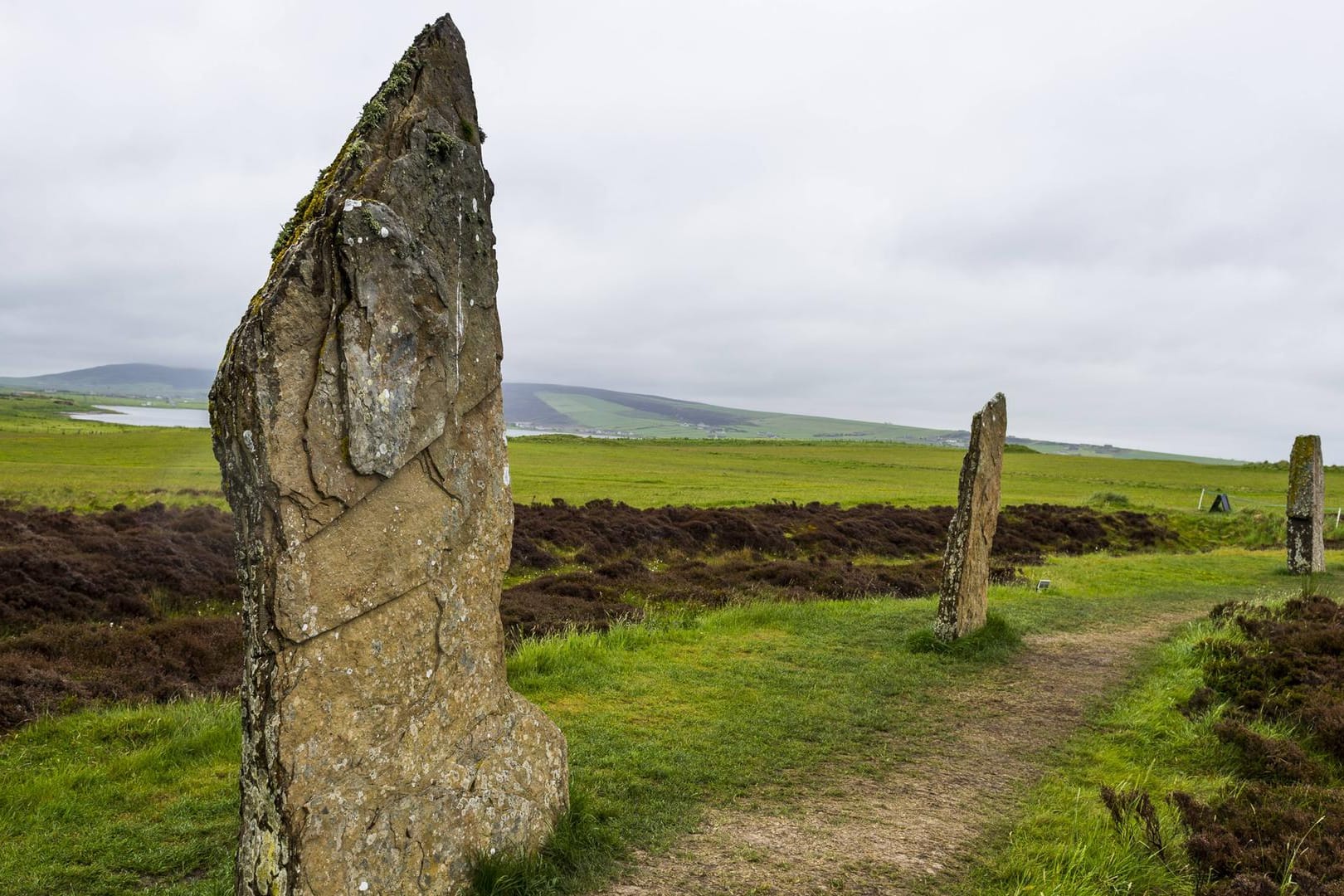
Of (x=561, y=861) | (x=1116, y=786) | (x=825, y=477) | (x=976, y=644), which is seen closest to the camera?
(x=561, y=861)

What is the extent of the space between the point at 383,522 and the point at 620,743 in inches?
172

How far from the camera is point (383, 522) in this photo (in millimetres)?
5285

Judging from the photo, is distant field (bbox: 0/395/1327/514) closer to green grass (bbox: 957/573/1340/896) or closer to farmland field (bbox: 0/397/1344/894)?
A: farmland field (bbox: 0/397/1344/894)

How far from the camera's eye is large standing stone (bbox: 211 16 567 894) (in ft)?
15.6

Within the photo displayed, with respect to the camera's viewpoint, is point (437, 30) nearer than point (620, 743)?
Yes

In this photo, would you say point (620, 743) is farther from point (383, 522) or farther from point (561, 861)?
point (383, 522)

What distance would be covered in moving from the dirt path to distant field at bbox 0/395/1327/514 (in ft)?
86.5

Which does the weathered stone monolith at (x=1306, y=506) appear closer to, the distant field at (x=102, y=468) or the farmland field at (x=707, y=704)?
the farmland field at (x=707, y=704)

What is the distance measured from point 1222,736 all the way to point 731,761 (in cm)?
528

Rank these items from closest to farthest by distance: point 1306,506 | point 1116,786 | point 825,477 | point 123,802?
point 123,802 → point 1116,786 → point 1306,506 → point 825,477

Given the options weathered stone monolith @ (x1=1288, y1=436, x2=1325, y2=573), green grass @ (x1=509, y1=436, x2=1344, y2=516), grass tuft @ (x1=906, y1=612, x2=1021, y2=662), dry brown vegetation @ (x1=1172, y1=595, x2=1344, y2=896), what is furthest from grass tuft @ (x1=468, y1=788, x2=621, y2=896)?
green grass @ (x1=509, y1=436, x2=1344, y2=516)

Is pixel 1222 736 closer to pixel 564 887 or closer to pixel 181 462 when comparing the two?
pixel 564 887

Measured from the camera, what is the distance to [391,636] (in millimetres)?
5297

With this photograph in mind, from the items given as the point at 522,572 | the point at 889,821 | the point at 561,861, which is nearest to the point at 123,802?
the point at 561,861
